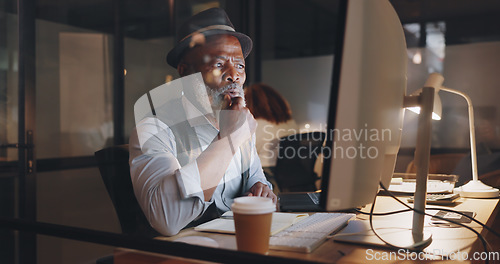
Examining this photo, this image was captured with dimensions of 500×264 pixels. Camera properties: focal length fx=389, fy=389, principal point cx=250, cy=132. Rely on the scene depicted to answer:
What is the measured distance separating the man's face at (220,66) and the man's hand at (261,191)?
36 centimetres

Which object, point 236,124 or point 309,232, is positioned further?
point 236,124

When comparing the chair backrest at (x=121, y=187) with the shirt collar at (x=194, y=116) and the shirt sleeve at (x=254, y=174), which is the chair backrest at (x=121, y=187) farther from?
the shirt sleeve at (x=254, y=174)

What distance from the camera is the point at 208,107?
5.31 ft

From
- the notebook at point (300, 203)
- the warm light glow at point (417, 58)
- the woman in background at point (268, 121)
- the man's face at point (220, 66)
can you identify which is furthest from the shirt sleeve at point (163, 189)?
the warm light glow at point (417, 58)

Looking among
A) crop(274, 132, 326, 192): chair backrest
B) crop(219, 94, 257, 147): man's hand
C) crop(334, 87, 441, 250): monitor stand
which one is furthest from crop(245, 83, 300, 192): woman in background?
crop(334, 87, 441, 250): monitor stand

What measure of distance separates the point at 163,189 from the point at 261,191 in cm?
42

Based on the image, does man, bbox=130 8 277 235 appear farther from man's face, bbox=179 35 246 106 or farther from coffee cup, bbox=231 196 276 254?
coffee cup, bbox=231 196 276 254

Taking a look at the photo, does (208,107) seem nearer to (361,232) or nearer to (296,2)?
(361,232)

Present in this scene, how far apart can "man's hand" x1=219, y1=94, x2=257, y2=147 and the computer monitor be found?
20.0 inches

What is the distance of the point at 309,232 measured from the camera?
2.99 feet

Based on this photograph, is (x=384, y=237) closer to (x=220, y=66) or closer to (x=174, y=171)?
(x=174, y=171)

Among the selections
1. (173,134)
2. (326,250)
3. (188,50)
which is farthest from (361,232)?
(188,50)

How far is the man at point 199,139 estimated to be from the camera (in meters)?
1.13

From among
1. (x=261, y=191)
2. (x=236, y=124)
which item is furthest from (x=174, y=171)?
(x=261, y=191)
